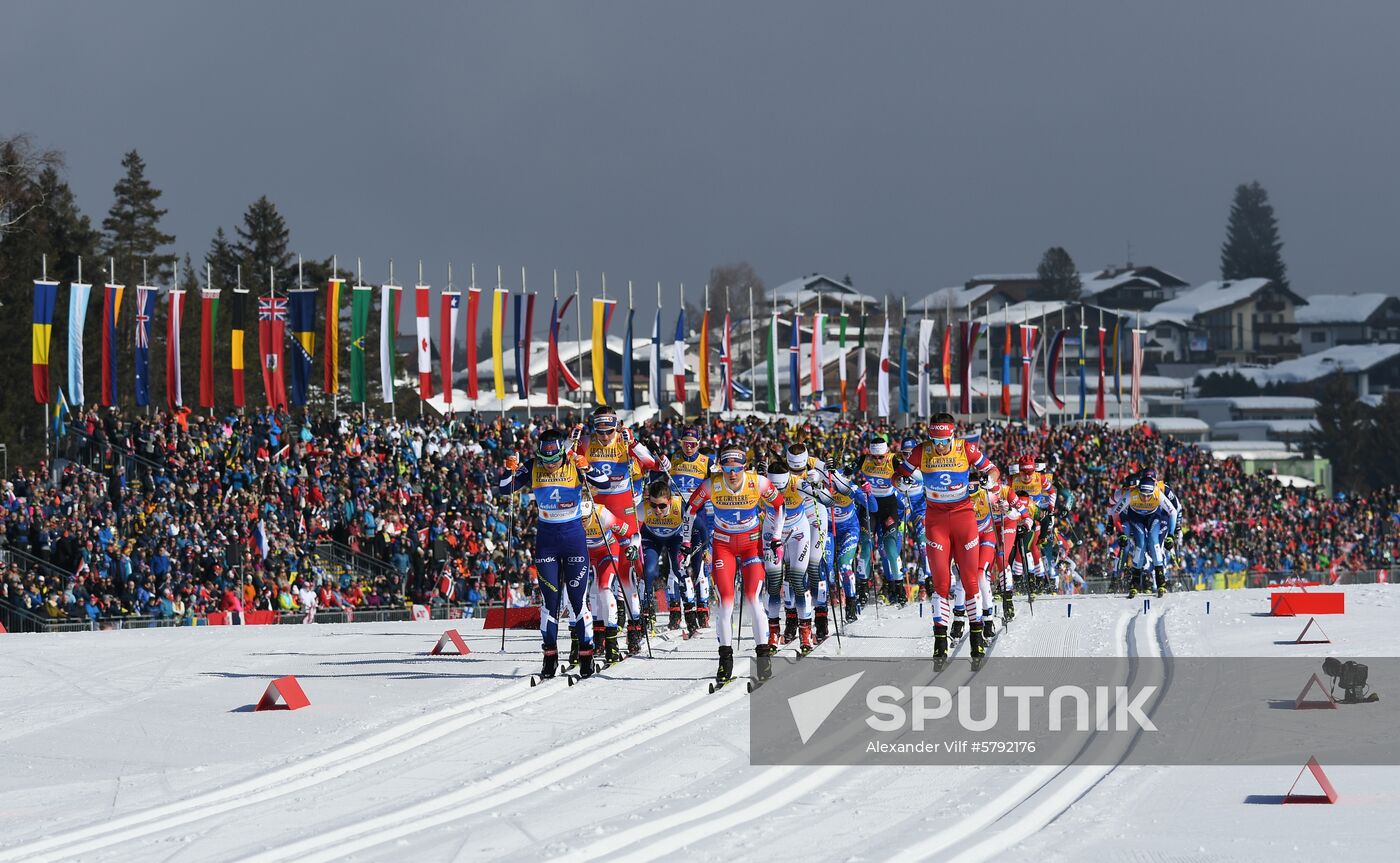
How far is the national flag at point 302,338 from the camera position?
42469 mm

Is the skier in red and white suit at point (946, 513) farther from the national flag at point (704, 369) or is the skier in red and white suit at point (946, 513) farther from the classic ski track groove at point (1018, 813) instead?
the national flag at point (704, 369)

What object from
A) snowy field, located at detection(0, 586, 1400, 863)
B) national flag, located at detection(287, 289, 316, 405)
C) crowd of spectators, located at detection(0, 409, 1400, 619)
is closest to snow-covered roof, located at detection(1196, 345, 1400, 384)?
crowd of spectators, located at detection(0, 409, 1400, 619)

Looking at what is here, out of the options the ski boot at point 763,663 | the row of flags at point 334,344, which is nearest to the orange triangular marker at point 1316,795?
the ski boot at point 763,663

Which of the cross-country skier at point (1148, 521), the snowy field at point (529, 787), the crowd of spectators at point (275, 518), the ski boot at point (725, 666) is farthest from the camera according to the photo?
the crowd of spectators at point (275, 518)

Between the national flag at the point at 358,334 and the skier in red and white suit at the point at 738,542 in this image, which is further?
the national flag at the point at 358,334

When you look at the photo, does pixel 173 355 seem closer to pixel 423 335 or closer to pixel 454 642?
pixel 423 335

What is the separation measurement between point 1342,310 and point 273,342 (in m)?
167

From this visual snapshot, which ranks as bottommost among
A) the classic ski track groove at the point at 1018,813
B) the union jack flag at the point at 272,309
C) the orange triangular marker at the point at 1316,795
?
the classic ski track groove at the point at 1018,813

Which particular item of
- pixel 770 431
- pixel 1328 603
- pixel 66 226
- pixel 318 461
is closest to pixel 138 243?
pixel 66 226

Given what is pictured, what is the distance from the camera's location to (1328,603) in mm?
26281

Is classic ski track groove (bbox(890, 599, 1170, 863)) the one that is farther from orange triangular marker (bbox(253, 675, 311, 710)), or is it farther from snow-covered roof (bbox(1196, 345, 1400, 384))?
snow-covered roof (bbox(1196, 345, 1400, 384))

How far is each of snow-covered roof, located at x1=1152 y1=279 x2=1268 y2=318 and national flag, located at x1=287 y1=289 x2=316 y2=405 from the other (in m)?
149

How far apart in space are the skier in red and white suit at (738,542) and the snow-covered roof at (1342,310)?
180 meters

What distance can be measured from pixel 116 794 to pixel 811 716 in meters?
5.48
